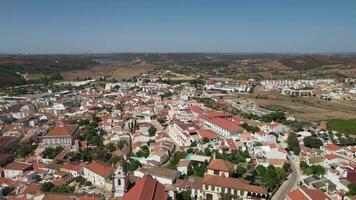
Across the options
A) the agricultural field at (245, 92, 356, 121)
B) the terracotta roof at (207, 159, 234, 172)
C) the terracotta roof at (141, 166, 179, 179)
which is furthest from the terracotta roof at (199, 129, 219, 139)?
the agricultural field at (245, 92, 356, 121)

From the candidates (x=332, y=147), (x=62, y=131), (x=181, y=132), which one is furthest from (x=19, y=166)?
(x=332, y=147)

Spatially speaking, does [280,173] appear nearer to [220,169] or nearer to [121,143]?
[220,169]

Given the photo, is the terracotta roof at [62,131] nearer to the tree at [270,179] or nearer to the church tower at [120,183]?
the church tower at [120,183]

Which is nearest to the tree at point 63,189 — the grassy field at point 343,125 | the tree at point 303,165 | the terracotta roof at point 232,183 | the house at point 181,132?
the terracotta roof at point 232,183

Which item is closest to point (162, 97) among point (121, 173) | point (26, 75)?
point (121, 173)

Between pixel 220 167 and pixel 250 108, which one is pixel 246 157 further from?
pixel 250 108

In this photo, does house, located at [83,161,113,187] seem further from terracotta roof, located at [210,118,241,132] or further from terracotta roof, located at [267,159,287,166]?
terracotta roof, located at [210,118,241,132]
